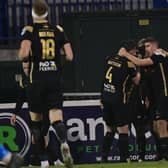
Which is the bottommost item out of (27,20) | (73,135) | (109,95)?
(73,135)

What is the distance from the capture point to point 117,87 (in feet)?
41.4

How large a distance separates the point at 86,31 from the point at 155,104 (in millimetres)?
2009

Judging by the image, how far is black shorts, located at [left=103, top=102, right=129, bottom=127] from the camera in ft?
41.6

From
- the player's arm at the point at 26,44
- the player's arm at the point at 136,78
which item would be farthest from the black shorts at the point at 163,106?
the player's arm at the point at 26,44

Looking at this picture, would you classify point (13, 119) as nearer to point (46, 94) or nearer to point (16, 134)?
point (16, 134)

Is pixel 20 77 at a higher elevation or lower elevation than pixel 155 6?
lower

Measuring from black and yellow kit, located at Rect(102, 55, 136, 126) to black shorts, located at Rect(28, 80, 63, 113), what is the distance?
1854 mm

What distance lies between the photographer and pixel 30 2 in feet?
52.9

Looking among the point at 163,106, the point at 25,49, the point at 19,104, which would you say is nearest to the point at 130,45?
the point at 163,106

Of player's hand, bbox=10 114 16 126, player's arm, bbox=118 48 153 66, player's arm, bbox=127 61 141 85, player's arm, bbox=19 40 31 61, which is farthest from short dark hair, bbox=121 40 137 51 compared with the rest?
player's arm, bbox=19 40 31 61

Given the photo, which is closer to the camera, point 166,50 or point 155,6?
point 166,50

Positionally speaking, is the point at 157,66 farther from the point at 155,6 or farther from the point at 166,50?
the point at 155,6

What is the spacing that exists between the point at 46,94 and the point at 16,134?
3.13 metres

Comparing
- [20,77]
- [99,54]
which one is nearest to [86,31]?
[99,54]
